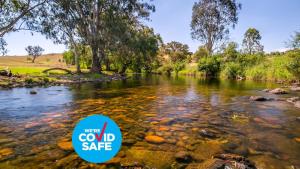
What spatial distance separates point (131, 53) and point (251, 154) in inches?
1517

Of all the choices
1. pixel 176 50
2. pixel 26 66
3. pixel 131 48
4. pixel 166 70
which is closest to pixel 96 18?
pixel 131 48

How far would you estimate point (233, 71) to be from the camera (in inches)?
1467

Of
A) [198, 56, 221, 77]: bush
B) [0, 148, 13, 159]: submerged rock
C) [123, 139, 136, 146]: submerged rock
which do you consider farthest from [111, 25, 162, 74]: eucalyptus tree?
[0, 148, 13, 159]: submerged rock

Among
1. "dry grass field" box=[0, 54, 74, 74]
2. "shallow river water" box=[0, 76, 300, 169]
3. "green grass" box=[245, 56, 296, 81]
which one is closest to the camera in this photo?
"shallow river water" box=[0, 76, 300, 169]

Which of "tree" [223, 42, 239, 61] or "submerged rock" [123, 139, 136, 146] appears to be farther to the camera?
"tree" [223, 42, 239, 61]

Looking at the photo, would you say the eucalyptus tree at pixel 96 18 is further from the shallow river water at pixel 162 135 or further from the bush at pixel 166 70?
the bush at pixel 166 70

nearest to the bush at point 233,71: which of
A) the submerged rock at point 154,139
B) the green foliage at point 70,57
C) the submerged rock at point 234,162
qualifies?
the submerged rock at point 154,139

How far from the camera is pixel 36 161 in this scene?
Result: 4.00m

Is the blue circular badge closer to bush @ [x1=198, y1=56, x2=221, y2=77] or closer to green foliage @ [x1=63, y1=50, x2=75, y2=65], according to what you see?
bush @ [x1=198, y1=56, x2=221, y2=77]

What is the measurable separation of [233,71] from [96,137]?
1489 inches

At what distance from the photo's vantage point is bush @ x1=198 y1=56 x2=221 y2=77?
42138 mm

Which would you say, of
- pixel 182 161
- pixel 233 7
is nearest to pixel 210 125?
pixel 182 161

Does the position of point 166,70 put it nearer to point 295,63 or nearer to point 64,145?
point 295,63

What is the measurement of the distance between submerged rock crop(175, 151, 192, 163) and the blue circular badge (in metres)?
2.11
